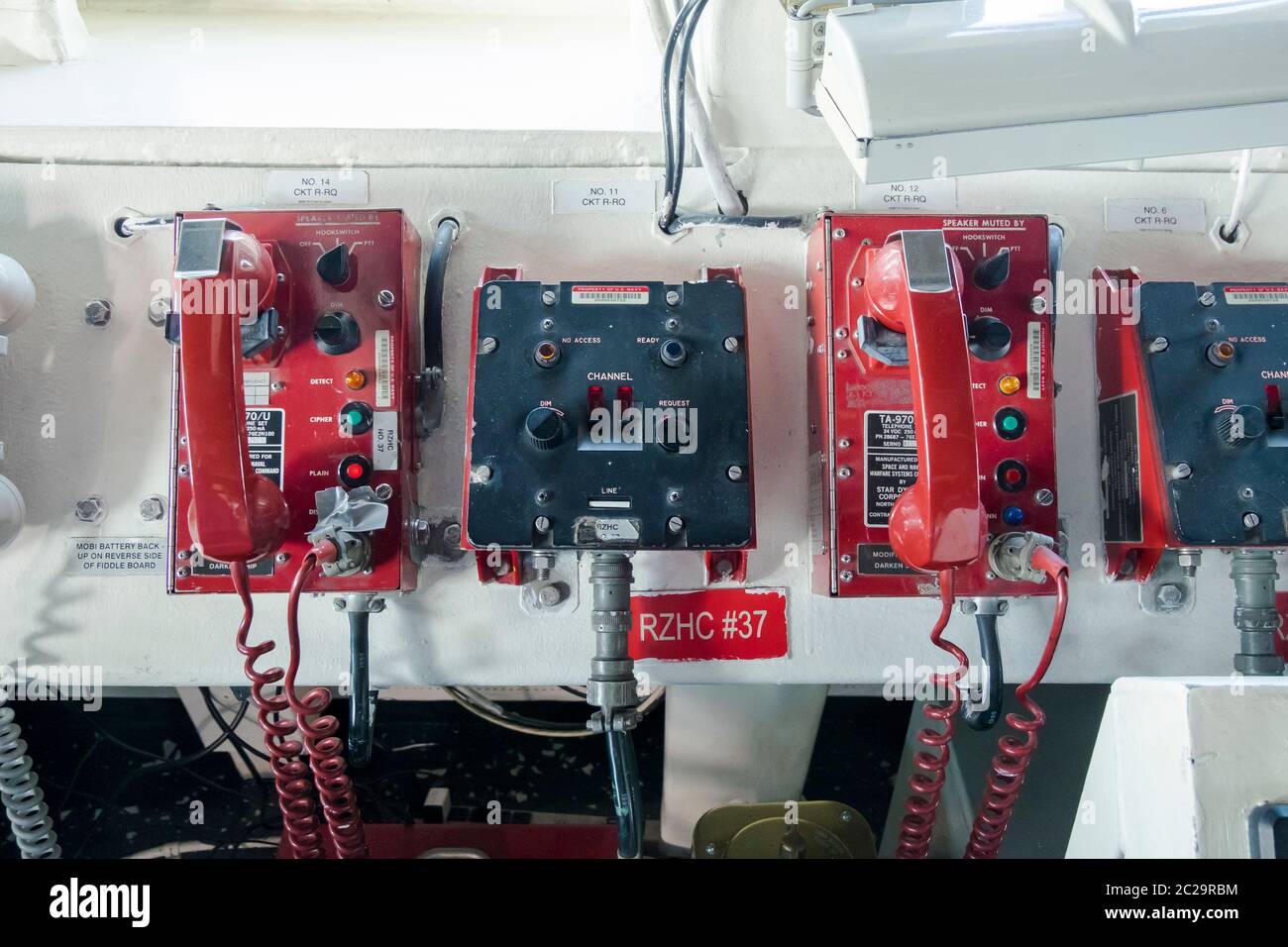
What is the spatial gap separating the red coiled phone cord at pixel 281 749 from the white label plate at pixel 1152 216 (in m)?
1.15

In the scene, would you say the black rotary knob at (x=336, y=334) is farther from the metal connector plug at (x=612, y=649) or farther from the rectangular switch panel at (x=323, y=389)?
the metal connector plug at (x=612, y=649)

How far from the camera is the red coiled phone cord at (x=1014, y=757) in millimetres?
826

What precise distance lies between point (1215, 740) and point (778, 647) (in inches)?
18.6

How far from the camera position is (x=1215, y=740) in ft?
2.00

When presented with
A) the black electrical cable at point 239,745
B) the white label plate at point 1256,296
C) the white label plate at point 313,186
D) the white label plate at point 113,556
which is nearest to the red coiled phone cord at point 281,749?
the white label plate at point 113,556

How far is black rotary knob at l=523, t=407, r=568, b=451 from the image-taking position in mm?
829

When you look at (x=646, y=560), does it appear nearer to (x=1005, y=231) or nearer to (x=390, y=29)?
(x=1005, y=231)

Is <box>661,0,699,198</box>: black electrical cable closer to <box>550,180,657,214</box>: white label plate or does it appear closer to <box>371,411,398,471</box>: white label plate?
<box>550,180,657,214</box>: white label plate

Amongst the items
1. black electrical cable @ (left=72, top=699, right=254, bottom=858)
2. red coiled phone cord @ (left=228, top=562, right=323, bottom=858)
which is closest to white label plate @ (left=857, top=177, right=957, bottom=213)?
red coiled phone cord @ (left=228, top=562, right=323, bottom=858)

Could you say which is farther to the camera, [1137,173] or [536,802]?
[536,802]

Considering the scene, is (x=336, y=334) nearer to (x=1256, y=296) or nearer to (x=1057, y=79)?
(x=1057, y=79)

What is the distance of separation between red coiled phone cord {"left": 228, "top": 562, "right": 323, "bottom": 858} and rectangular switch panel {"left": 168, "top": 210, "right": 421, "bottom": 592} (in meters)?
0.08

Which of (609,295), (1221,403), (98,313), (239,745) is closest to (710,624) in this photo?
(609,295)
